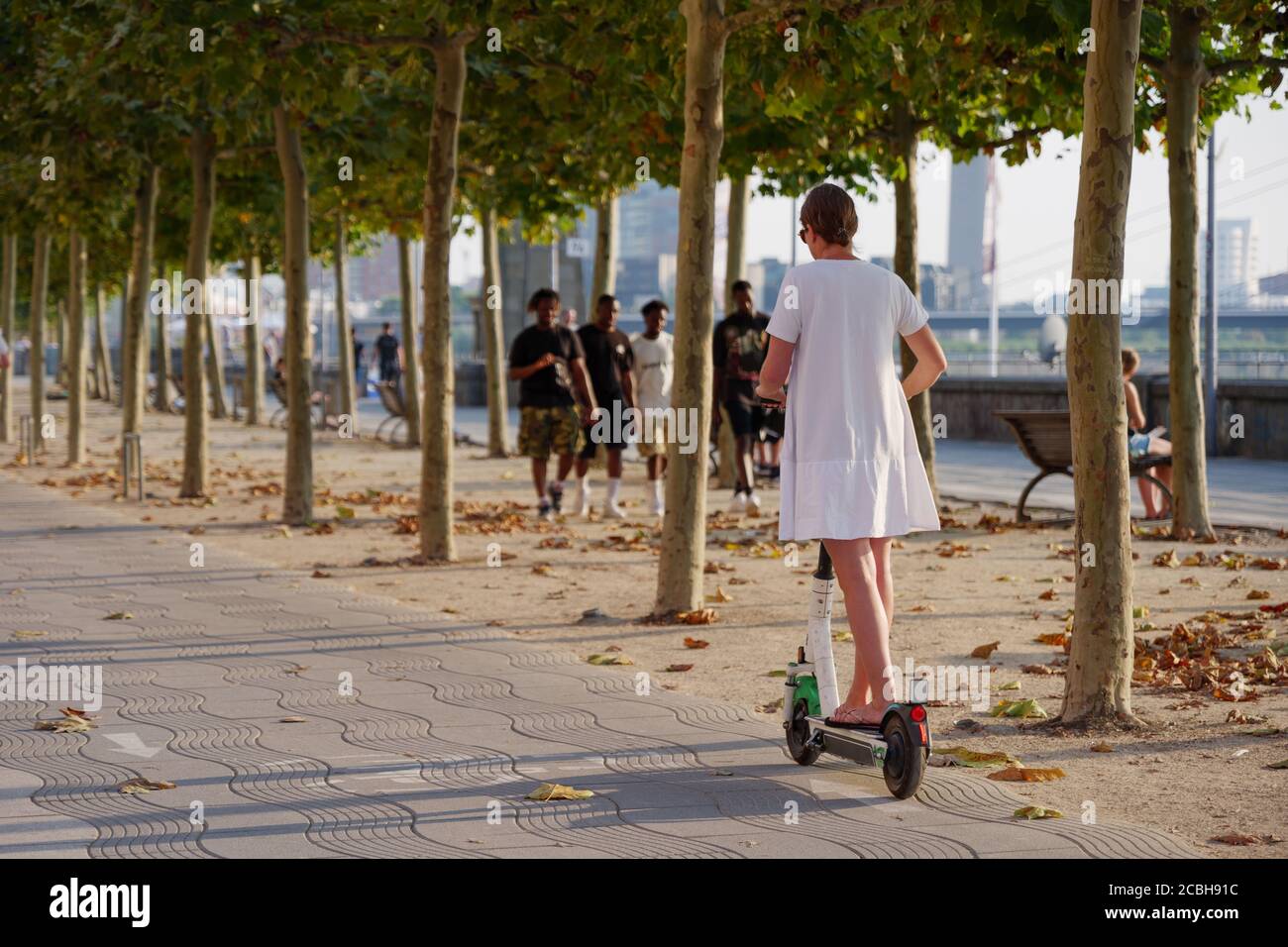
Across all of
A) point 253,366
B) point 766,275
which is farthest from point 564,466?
point 766,275

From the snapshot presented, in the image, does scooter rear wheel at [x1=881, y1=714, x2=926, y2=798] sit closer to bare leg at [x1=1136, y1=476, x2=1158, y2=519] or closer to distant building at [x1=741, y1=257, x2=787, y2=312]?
bare leg at [x1=1136, y1=476, x2=1158, y2=519]

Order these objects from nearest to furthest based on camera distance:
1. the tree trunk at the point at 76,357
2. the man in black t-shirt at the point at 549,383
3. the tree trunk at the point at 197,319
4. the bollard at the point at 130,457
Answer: the man in black t-shirt at the point at 549,383 < the tree trunk at the point at 197,319 < the bollard at the point at 130,457 < the tree trunk at the point at 76,357

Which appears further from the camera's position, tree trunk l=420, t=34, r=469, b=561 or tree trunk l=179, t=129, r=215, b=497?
tree trunk l=179, t=129, r=215, b=497

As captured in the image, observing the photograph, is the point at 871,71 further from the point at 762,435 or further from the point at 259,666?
the point at 762,435

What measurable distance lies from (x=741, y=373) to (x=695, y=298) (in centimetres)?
696

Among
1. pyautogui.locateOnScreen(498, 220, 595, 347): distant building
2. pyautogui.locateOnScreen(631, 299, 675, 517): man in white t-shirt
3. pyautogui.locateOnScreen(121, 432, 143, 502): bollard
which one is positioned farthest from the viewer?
pyautogui.locateOnScreen(498, 220, 595, 347): distant building

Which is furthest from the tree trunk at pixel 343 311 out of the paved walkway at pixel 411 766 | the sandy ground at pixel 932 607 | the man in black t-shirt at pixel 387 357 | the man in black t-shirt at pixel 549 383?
the paved walkway at pixel 411 766

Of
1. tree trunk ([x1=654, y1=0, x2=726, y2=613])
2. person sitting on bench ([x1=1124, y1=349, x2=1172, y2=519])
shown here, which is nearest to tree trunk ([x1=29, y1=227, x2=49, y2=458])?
person sitting on bench ([x1=1124, y1=349, x2=1172, y2=519])

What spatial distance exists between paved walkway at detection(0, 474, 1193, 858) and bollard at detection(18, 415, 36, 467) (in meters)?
16.7

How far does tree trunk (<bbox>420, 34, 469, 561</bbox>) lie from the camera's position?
1305 centimetres

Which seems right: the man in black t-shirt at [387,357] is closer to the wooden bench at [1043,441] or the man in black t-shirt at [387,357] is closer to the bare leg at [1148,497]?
the wooden bench at [1043,441]

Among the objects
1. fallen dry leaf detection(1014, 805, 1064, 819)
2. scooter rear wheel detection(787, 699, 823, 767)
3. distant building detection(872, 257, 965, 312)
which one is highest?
distant building detection(872, 257, 965, 312)

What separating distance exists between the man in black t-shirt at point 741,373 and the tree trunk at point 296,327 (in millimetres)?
3665

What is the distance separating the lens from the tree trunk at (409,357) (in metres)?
28.5
